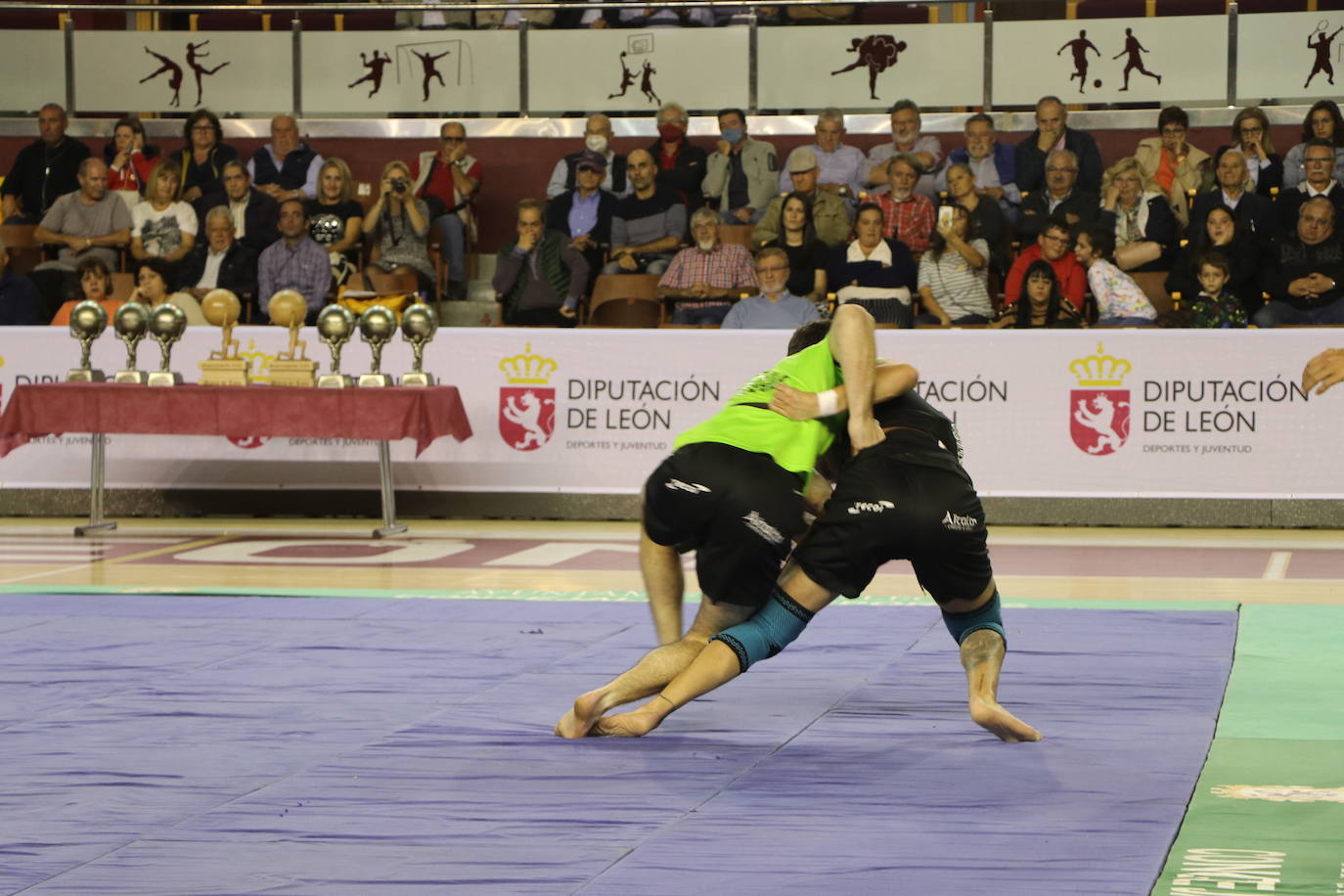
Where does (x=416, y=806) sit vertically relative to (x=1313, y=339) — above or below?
below

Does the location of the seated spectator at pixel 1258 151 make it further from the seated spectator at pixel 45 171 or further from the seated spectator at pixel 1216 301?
the seated spectator at pixel 45 171

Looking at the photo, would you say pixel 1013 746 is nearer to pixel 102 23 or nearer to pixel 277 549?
pixel 277 549

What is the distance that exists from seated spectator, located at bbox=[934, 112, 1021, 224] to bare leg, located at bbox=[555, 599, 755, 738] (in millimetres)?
9483

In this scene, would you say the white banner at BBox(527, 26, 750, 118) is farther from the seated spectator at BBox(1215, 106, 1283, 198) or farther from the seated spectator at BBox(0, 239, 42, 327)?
the seated spectator at BBox(0, 239, 42, 327)

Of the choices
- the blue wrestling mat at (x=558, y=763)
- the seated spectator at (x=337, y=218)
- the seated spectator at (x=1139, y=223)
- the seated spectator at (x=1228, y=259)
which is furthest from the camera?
the seated spectator at (x=337, y=218)

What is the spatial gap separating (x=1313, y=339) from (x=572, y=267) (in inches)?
217

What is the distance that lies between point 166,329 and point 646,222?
4.36 m

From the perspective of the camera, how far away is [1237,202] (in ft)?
42.9

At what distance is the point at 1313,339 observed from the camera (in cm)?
1097

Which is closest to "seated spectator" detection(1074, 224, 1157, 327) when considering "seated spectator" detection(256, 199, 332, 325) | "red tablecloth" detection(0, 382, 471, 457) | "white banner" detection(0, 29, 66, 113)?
"red tablecloth" detection(0, 382, 471, 457)

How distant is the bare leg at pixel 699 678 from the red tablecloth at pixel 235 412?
5940mm

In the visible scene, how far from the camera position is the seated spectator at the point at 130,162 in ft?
50.6

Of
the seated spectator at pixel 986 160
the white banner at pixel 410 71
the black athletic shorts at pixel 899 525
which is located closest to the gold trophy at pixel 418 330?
the seated spectator at pixel 986 160

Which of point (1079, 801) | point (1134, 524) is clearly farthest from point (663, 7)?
point (1079, 801)
